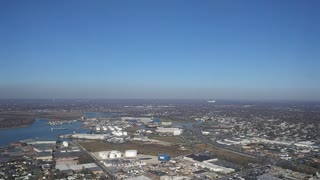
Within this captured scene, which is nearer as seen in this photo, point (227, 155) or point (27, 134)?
point (227, 155)

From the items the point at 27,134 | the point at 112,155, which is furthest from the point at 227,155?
the point at 27,134

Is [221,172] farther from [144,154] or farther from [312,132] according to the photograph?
[312,132]

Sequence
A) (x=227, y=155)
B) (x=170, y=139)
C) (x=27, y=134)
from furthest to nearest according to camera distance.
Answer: (x=27, y=134)
(x=170, y=139)
(x=227, y=155)

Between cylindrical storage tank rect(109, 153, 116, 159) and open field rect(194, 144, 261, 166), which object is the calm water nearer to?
cylindrical storage tank rect(109, 153, 116, 159)

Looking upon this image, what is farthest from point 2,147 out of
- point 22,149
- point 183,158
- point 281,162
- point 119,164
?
point 281,162

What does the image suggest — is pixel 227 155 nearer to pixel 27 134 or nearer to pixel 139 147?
pixel 139 147

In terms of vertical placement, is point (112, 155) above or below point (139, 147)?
above

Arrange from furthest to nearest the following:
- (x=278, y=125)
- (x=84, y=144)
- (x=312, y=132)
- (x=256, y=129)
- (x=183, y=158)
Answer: (x=278, y=125) → (x=256, y=129) → (x=312, y=132) → (x=84, y=144) → (x=183, y=158)

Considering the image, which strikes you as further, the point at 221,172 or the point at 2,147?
the point at 2,147
